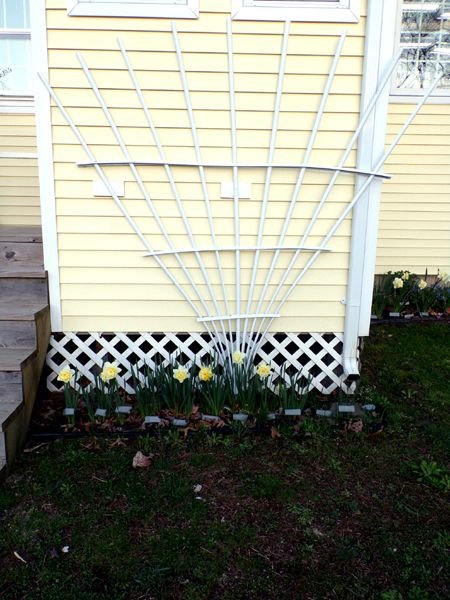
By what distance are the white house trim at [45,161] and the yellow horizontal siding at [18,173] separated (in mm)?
1757

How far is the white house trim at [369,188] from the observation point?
3123 millimetres

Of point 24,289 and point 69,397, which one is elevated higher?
point 24,289

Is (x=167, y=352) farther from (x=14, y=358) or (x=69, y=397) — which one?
(x=14, y=358)

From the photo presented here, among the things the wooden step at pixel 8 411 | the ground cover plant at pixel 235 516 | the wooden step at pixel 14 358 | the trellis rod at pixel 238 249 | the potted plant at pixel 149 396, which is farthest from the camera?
the trellis rod at pixel 238 249

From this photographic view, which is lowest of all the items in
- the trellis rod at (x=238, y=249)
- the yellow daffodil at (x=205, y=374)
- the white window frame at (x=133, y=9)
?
the yellow daffodil at (x=205, y=374)

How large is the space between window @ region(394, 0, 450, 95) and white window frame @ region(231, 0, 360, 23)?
9.97 feet

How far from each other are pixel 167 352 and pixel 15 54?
10.7 ft

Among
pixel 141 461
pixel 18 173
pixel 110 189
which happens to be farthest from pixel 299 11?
pixel 18 173

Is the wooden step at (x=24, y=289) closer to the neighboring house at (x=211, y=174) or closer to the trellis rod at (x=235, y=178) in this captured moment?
the neighboring house at (x=211, y=174)

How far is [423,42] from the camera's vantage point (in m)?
5.94

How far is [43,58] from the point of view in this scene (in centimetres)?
315

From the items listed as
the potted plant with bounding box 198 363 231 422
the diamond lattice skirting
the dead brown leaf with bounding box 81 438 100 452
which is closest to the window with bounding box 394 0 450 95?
the diamond lattice skirting

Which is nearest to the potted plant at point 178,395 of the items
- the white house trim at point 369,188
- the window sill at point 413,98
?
the white house trim at point 369,188

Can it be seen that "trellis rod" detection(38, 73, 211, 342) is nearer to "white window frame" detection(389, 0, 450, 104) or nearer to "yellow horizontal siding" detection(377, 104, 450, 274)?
"yellow horizontal siding" detection(377, 104, 450, 274)
